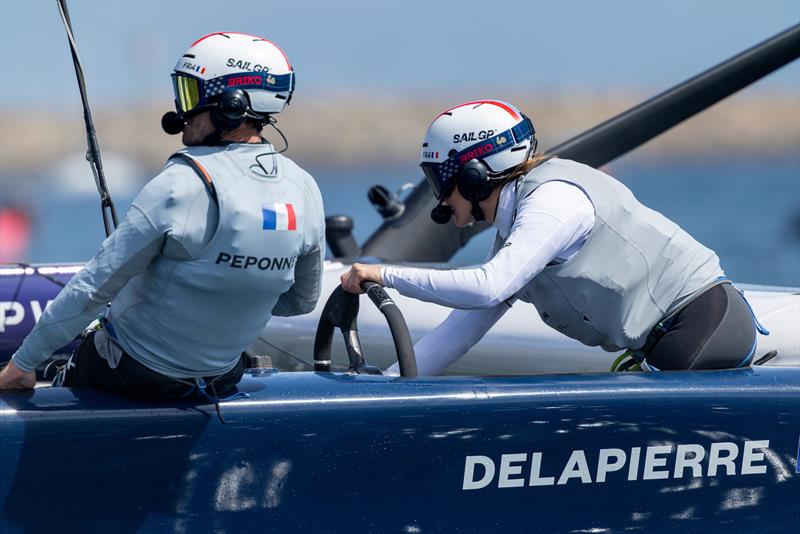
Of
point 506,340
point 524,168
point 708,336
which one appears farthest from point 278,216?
point 506,340

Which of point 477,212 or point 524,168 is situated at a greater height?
point 524,168

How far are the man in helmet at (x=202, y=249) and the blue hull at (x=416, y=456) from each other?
0.12 metres

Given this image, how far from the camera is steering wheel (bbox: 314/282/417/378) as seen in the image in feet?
10.1

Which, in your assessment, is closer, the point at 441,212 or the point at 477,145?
the point at 477,145

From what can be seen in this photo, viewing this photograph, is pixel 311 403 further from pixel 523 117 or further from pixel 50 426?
pixel 523 117

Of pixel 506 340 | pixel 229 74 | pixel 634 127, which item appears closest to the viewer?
pixel 229 74

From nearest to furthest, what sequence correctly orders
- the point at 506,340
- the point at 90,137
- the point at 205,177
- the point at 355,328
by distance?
1. the point at 205,177
2. the point at 355,328
3. the point at 90,137
4. the point at 506,340

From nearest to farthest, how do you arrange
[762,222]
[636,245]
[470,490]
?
[470,490]
[636,245]
[762,222]

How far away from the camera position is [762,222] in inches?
1122

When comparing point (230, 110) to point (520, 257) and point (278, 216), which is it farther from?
point (520, 257)

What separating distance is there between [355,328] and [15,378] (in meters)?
0.88

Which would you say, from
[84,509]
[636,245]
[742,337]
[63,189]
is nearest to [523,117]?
[636,245]

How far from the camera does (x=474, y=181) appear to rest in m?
3.16

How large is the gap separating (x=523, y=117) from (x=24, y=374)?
1448mm
